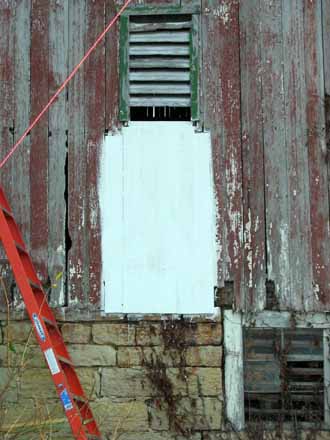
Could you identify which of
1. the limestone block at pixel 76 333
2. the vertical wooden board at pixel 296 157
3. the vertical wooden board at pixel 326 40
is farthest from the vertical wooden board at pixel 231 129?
the limestone block at pixel 76 333

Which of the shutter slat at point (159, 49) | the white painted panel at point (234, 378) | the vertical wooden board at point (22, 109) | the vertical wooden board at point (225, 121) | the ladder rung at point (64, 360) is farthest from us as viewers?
the shutter slat at point (159, 49)

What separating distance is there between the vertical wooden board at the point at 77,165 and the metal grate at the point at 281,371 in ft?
4.58

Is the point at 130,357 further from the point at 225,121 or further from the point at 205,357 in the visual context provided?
the point at 225,121

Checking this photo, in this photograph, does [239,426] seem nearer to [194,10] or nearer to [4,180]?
[4,180]

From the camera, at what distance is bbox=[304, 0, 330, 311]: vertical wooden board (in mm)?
5117

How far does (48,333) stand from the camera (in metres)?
4.68

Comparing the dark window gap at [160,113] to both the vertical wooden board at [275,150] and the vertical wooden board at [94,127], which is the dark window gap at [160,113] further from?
the vertical wooden board at [275,150]

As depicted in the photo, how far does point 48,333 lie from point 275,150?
2237mm

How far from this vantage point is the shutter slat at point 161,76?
212 inches

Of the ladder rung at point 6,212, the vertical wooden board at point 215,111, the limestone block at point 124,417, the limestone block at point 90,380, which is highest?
the vertical wooden board at point 215,111

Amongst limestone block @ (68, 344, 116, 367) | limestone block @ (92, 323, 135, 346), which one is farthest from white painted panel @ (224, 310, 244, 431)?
limestone block @ (68, 344, 116, 367)

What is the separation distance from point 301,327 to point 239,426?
2.92 feet

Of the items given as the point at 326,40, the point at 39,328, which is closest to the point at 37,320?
the point at 39,328

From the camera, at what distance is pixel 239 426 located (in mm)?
5086
